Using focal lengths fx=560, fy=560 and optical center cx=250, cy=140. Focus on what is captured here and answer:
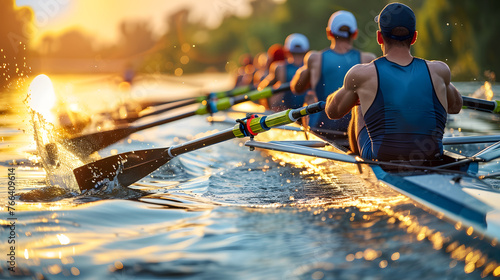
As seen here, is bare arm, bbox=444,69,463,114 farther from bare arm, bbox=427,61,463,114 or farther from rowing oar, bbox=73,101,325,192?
rowing oar, bbox=73,101,325,192

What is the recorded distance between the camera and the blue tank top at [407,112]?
12.8 ft

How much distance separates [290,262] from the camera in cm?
290

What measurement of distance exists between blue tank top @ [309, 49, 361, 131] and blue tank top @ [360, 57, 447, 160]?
2.49 meters

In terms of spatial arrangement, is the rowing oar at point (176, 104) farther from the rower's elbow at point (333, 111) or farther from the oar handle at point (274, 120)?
the rower's elbow at point (333, 111)

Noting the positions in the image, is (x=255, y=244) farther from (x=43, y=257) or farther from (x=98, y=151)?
(x=98, y=151)

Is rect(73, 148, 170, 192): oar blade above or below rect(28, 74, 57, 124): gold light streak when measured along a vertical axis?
below

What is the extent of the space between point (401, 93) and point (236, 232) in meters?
1.50

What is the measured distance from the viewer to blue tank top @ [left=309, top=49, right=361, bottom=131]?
663 cm

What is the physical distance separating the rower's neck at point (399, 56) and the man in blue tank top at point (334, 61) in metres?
2.51

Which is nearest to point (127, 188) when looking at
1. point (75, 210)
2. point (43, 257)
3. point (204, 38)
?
point (75, 210)

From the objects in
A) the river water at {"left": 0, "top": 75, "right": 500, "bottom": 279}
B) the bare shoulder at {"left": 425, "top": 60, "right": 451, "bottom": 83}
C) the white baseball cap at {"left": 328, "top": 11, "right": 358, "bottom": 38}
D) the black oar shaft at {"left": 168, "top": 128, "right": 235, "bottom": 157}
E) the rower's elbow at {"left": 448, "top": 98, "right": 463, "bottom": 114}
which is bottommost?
the river water at {"left": 0, "top": 75, "right": 500, "bottom": 279}

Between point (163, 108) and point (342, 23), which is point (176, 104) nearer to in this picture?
point (163, 108)

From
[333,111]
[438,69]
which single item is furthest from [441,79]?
[333,111]

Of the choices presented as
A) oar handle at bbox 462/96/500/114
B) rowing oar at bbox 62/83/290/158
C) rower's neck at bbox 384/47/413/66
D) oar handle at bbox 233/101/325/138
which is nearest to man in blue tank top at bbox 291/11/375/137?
rowing oar at bbox 62/83/290/158
